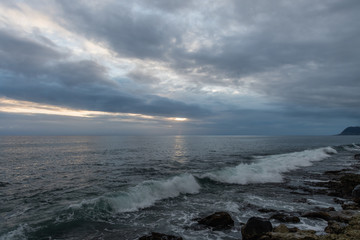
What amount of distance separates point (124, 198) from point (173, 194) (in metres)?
4.37

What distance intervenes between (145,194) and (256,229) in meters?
9.37

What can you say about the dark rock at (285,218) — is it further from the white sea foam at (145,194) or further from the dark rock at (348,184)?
the dark rock at (348,184)

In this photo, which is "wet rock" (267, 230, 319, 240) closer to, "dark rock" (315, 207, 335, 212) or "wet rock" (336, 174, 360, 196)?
"dark rock" (315, 207, 335, 212)

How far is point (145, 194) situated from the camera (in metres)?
16.2

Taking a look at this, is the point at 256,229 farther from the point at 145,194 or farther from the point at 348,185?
the point at 348,185

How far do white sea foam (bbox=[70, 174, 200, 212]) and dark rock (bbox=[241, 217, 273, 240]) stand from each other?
767cm

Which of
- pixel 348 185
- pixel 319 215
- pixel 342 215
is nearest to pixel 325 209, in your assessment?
pixel 342 215

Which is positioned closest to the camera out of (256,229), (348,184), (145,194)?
(256,229)

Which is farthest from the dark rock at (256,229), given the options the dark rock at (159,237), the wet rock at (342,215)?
the wet rock at (342,215)

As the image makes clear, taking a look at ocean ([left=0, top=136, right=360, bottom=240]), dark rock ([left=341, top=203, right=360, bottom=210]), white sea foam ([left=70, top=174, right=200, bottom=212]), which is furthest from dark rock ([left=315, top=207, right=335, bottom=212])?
white sea foam ([left=70, top=174, right=200, bottom=212])

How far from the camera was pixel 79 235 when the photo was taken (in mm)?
9992

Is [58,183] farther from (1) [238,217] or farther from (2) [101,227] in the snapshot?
(1) [238,217]

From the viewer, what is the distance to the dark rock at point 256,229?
8947 millimetres

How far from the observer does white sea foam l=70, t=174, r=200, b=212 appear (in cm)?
1390
